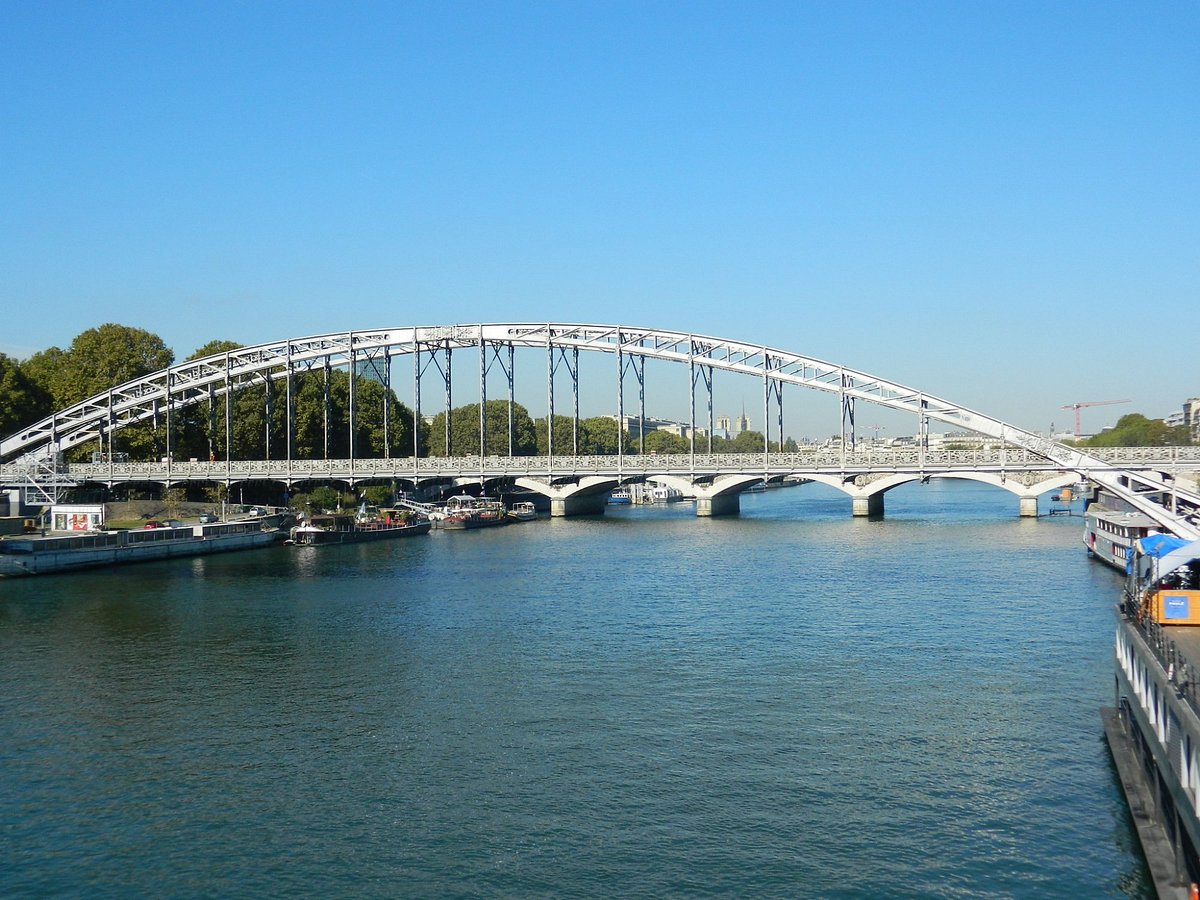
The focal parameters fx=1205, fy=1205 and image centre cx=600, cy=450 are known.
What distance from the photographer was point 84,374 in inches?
3910

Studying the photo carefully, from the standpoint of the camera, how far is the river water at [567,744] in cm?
1909

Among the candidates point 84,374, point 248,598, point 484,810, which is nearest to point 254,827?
point 484,810

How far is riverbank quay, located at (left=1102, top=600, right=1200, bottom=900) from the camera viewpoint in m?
15.7

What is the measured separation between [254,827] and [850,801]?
34.5 ft

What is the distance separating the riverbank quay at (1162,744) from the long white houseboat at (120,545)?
51288 millimetres

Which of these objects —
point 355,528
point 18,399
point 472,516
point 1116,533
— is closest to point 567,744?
point 1116,533

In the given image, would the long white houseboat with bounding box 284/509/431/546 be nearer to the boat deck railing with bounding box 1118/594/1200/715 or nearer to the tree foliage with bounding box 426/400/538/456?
the tree foliage with bounding box 426/400/538/456

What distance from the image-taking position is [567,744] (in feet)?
83.1

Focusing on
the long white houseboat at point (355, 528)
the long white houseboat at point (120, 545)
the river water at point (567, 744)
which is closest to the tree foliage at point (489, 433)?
the long white houseboat at point (355, 528)

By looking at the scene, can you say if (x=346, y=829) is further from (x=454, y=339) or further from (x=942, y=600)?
(x=454, y=339)

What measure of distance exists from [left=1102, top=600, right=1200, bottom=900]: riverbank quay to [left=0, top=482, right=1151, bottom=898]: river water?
0.81 m

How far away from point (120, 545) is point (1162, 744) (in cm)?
5841

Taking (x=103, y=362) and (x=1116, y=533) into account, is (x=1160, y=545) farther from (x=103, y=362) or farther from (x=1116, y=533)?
(x=103, y=362)

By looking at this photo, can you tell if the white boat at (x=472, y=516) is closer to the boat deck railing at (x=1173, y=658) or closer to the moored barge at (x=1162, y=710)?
the moored barge at (x=1162, y=710)
